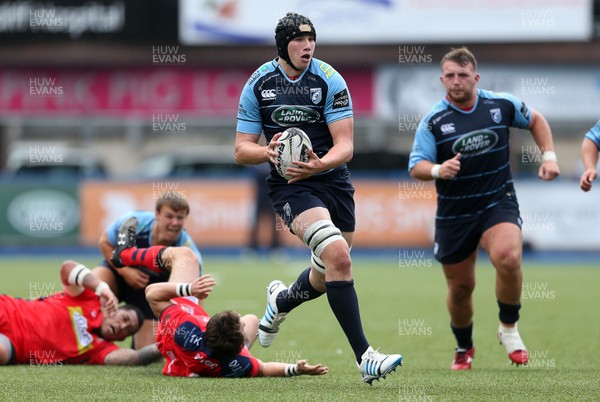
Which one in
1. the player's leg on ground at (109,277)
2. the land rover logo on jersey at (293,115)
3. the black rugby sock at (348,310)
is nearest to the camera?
the black rugby sock at (348,310)

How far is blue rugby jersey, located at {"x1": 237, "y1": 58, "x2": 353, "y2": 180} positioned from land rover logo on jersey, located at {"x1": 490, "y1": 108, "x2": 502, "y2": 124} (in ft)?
5.02

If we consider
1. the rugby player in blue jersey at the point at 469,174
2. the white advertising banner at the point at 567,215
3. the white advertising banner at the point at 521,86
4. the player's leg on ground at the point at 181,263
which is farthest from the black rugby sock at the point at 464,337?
the white advertising banner at the point at 521,86

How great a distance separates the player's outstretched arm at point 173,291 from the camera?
721 cm

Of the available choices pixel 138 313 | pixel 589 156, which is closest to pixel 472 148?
pixel 589 156

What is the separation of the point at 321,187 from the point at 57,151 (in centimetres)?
2455

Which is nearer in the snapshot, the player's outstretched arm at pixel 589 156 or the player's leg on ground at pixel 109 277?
the player's outstretched arm at pixel 589 156

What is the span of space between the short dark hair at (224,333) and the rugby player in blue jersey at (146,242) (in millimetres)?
976

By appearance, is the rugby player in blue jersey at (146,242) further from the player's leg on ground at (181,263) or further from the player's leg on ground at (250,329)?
the player's leg on ground at (250,329)

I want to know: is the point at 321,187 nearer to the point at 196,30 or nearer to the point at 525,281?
the point at 525,281

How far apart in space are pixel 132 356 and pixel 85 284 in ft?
2.10

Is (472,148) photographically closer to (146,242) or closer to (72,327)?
(146,242)

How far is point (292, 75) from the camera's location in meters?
7.22

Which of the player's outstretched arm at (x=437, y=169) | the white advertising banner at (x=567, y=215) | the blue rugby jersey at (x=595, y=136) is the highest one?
the blue rugby jersey at (x=595, y=136)

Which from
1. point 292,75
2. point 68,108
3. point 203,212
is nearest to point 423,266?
point 203,212
